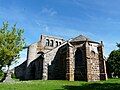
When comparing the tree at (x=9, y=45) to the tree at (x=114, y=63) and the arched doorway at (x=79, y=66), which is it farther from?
the tree at (x=114, y=63)

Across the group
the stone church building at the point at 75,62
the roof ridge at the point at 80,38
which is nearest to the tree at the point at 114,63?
the stone church building at the point at 75,62

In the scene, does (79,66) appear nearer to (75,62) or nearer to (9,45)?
(75,62)

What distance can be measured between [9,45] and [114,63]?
31.0m

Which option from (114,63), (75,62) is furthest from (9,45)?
(114,63)

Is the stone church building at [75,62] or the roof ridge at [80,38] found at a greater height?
the roof ridge at [80,38]

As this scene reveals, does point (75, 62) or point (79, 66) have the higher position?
point (75, 62)

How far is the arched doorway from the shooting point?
27.8 meters

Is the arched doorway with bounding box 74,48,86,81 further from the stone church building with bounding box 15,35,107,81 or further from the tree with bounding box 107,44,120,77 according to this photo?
the tree with bounding box 107,44,120,77

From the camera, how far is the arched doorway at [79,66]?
91.0 ft

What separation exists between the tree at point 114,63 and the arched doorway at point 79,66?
18.8 meters

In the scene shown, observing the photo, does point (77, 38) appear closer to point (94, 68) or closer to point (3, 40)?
point (94, 68)

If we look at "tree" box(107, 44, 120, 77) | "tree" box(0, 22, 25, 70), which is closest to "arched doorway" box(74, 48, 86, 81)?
"tree" box(0, 22, 25, 70)

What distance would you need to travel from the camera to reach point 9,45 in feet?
82.6

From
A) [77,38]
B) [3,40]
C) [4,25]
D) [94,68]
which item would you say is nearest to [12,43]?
[3,40]
